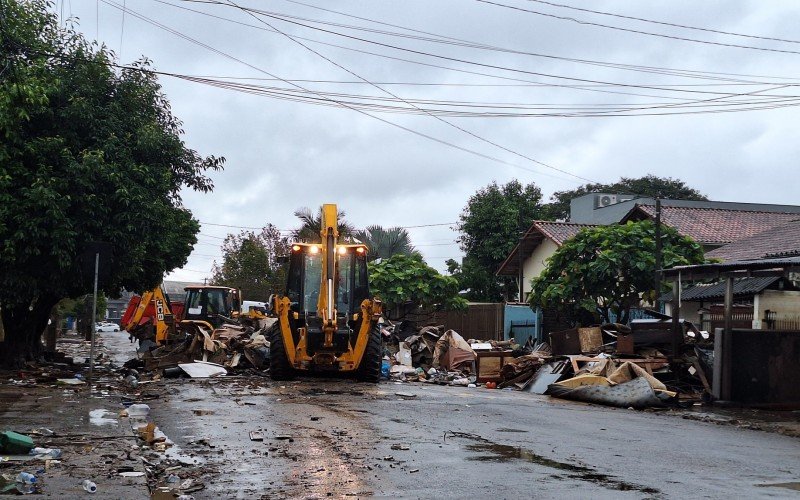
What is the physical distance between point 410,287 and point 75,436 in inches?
1083

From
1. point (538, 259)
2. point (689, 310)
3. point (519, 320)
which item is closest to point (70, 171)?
point (519, 320)

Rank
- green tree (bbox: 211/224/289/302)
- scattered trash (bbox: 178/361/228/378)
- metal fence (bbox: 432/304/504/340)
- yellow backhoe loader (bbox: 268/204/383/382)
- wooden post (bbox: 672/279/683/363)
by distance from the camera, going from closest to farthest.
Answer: yellow backhoe loader (bbox: 268/204/383/382) → wooden post (bbox: 672/279/683/363) → scattered trash (bbox: 178/361/228/378) → metal fence (bbox: 432/304/504/340) → green tree (bbox: 211/224/289/302)

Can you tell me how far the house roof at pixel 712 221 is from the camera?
40.6 meters

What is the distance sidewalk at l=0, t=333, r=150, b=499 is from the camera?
685 cm

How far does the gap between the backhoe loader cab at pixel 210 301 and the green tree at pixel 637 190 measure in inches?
1366

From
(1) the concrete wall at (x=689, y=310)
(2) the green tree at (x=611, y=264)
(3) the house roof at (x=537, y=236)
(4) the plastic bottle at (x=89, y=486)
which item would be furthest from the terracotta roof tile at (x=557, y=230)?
(4) the plastic bottle at (x=89, y=486)

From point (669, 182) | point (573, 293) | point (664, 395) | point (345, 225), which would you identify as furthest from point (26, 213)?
point (669, 182)

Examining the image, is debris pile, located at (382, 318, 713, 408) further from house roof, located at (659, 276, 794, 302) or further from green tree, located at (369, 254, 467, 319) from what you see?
green tree, located at (369, 254, 467, 319)

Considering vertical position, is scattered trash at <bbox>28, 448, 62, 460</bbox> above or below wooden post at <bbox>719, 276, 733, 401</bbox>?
below

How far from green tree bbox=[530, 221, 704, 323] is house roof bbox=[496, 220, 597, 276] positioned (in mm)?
12126

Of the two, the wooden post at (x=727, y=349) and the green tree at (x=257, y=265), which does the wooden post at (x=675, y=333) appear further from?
the green tree at (x=257, y=265)

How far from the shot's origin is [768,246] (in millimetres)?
30328

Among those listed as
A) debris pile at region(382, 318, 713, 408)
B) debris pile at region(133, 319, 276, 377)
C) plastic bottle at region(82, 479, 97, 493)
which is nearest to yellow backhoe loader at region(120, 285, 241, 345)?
debris pile at region(133, 319, 276, 377)

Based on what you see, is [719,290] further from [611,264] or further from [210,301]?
[210,301]
